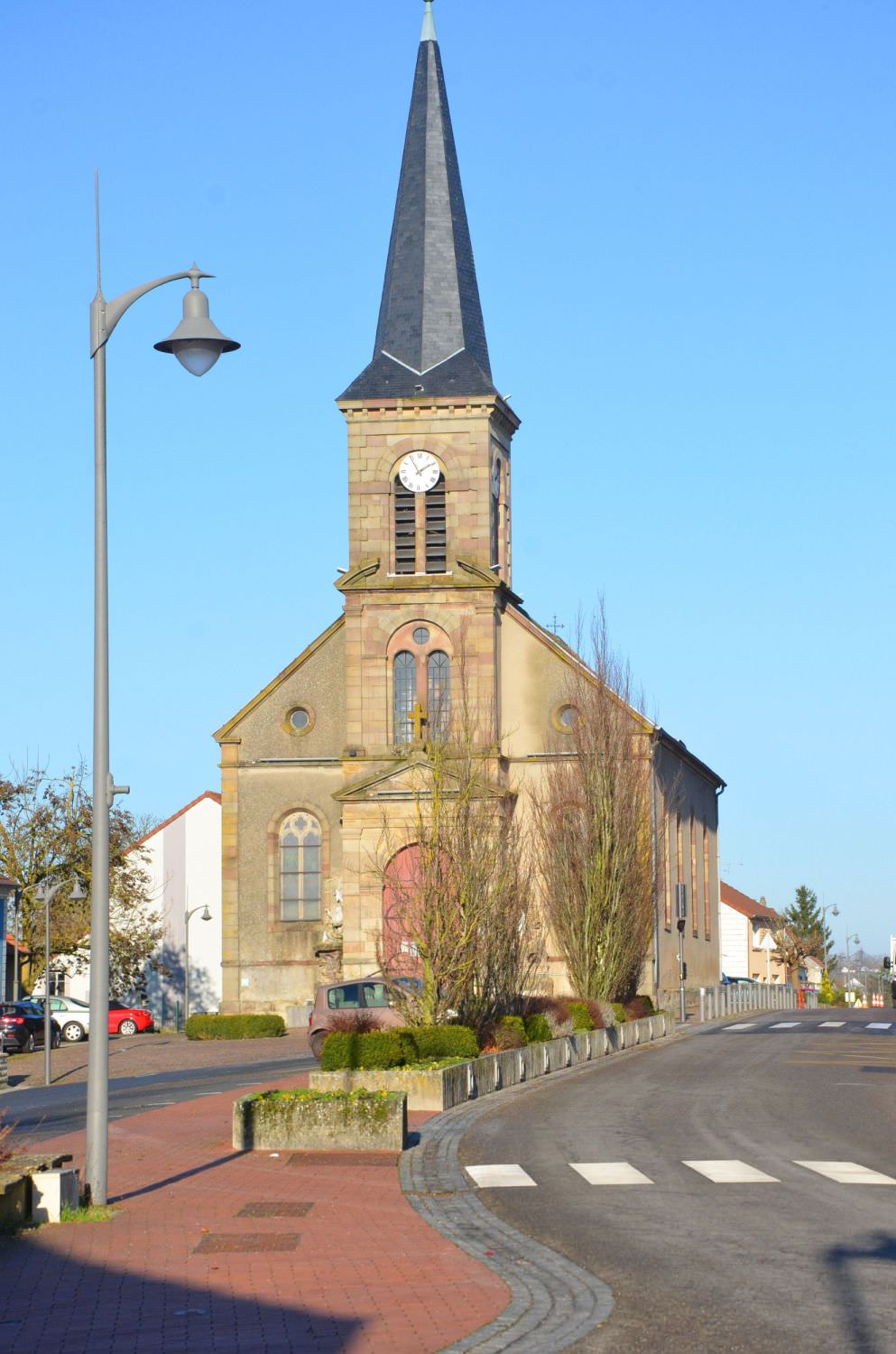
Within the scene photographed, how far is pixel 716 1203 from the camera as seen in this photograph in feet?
45.4

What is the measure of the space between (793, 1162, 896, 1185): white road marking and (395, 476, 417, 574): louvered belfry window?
37.1m

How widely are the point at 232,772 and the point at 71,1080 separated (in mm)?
18997

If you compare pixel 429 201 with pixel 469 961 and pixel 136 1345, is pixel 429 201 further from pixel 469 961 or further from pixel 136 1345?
pixel 136 1345

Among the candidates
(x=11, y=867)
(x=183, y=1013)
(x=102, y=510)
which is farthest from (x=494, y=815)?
(x=183, y=1013)

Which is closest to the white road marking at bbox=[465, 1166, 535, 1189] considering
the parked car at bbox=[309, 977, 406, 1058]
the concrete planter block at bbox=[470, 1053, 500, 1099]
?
the concrete planter block at bbox=[470, 1053, 500, 1099]

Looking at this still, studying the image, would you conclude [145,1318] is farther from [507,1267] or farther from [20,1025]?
[20,1025]

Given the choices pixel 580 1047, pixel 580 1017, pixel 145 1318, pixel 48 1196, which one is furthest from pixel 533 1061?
pixel 145 1318

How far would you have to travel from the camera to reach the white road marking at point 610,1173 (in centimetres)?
1534

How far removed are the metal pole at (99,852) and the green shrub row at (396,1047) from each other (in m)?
7.74

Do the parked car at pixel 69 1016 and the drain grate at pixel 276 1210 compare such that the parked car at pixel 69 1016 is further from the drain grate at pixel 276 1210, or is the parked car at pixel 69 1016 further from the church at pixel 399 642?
the drain grate at pixel 276 1210

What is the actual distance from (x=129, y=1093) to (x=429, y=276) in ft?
104

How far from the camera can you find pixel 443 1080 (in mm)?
22422

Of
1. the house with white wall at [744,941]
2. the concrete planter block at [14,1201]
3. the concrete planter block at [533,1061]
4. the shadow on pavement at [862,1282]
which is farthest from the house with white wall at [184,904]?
the shadow on pavement at [862,1282]

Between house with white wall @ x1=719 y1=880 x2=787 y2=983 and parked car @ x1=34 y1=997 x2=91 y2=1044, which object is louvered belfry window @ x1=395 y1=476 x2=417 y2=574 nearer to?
parked car @ x1=34 y1=997 x2=91 y2=1044
